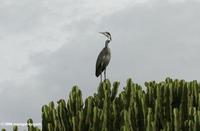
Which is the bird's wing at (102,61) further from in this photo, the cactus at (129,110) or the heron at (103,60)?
the cactus at (129,110)

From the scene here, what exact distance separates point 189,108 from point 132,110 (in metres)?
1.36

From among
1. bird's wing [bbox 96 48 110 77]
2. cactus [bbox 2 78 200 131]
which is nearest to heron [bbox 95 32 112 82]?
bird's wing [bbox 96 48 110 77]

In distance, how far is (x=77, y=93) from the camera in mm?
16859

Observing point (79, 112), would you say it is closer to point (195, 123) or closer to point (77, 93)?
point (77, 93)

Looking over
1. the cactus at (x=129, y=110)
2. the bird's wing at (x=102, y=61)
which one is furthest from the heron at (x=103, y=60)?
the cactus at (x=129, y=110)

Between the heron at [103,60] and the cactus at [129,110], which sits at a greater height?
the heron at [103,60]

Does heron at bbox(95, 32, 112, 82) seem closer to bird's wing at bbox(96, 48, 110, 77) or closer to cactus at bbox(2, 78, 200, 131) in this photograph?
bird's wing at bbox(96, 48, 110, 77)

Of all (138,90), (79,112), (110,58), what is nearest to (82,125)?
(79,112)

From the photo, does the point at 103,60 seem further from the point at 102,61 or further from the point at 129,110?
the point at 129,110

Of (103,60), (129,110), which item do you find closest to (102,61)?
(103,60)

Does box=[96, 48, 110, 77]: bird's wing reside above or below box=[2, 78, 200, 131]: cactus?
above

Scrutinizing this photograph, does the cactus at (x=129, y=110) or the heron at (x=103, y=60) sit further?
the heron at (x=103, y=60)

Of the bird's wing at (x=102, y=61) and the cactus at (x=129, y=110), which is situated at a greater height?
the bird's wing at (x=102, y=61)

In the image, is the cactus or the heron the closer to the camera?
the cactus
